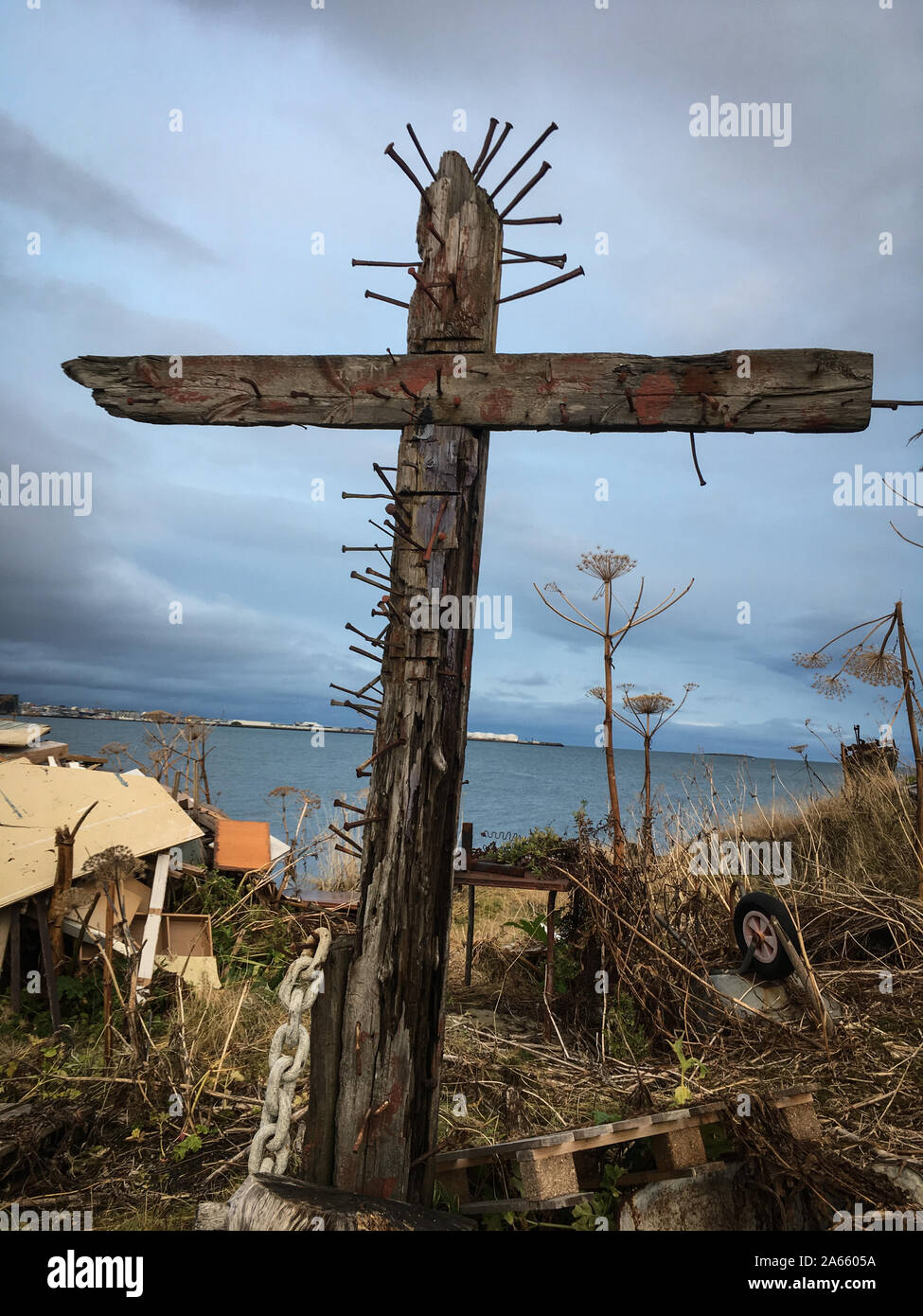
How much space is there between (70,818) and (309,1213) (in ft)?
16.5

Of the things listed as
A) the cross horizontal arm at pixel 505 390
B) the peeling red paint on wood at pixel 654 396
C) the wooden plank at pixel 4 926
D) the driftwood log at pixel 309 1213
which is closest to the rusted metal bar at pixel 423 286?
the cross horizontal arm at pixel 505 390

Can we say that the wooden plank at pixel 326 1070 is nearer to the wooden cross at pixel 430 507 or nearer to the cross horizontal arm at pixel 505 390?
the wooden cross at pixel 430 507

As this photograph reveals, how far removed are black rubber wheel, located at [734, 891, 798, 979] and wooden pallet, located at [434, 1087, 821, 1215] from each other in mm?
1602

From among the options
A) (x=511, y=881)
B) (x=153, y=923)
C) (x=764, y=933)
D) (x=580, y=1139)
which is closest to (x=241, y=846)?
(x=153, y=923)

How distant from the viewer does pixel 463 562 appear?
331cm

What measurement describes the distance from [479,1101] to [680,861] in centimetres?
336

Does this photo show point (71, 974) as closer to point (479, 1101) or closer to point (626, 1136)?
point (479, 1101)

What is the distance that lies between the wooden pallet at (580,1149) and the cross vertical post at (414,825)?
556 millimetres

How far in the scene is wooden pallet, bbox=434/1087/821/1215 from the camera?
3.55 meters

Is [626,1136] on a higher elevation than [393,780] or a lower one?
lower

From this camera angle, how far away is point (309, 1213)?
266 cm

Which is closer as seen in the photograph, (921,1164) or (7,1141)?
(921,1164)

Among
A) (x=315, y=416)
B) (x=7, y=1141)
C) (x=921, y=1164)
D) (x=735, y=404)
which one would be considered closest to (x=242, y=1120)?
(x=7, y=1141)
